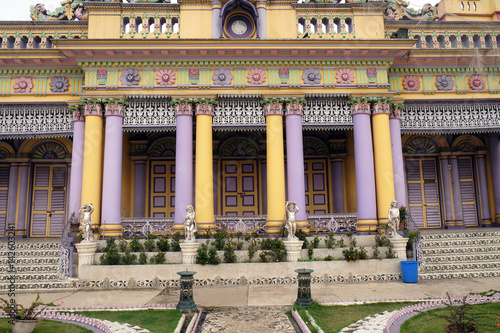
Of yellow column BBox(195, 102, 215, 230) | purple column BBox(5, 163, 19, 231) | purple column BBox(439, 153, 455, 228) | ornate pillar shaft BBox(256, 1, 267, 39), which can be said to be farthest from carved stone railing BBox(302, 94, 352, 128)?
purple column BBox(5, 163, 19, 231)

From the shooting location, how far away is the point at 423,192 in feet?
57.8

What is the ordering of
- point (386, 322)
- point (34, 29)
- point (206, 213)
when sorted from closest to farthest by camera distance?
1. point (386, 322)
2. point (206, 213)
3. point (34, 29)

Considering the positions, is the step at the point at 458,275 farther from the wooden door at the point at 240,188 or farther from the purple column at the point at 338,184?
the wooden door at the point at 240,188

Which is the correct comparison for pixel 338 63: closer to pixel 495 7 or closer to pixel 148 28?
pixel 148 28

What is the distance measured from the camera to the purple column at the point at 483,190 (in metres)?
17.2

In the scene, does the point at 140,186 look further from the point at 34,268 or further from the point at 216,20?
the point at 216,20

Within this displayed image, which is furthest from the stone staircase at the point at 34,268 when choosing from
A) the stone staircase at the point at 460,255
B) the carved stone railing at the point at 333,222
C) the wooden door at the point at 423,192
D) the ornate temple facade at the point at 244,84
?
the wooden door at the point at 423,192

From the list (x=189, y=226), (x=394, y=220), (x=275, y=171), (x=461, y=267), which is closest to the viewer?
(x=461, y=267)

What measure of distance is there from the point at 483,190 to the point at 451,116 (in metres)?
4.80

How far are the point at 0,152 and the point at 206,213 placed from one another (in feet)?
34.9

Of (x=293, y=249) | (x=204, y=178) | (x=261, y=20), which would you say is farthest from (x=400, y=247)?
(x=261, y=20)

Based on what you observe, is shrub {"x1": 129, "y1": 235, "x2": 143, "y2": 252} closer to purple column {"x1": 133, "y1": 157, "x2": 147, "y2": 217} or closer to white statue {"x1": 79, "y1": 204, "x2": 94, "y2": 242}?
white statue {"x1": 79, "y1": 204, "x2": 94, "y2": 242}

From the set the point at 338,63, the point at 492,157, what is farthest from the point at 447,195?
the point at 338,63

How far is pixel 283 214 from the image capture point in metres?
13.3
